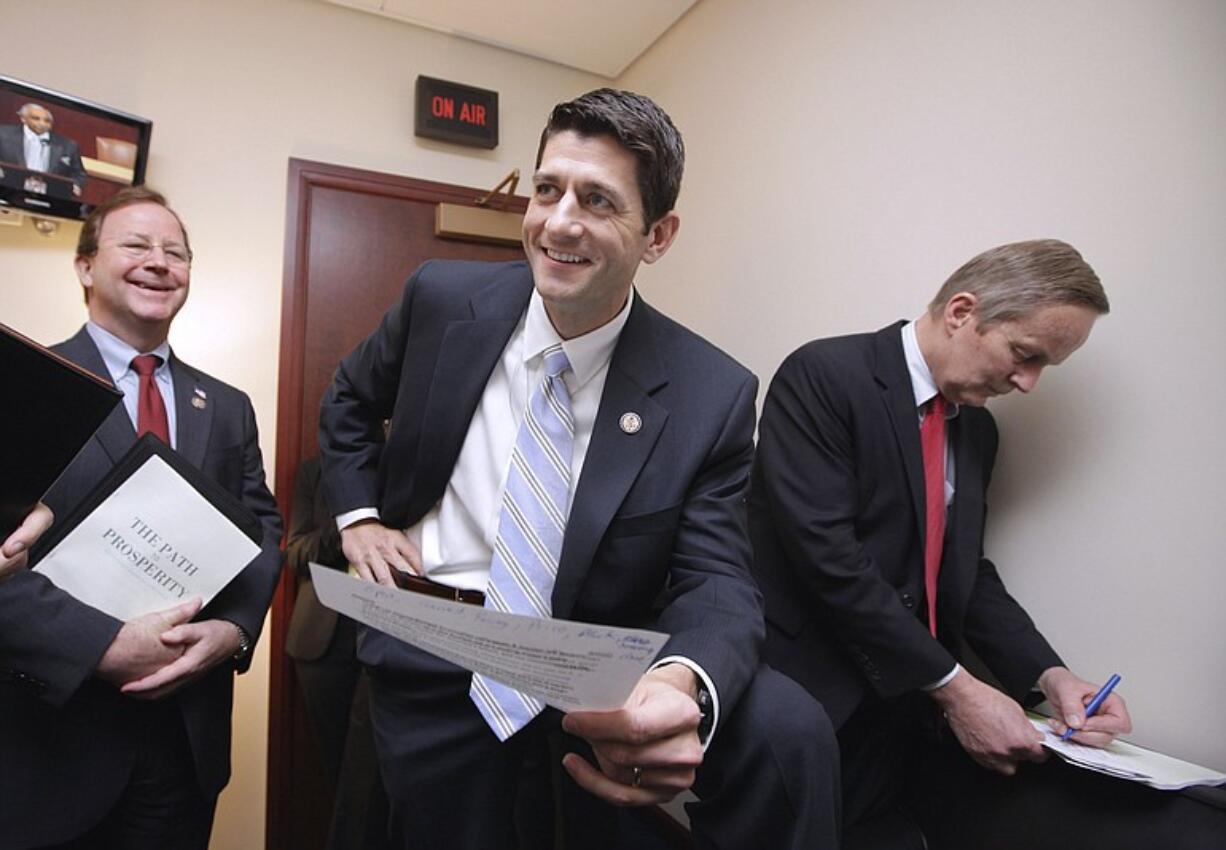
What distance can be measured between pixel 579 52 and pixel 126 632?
2.56m

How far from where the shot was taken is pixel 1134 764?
1.17 m

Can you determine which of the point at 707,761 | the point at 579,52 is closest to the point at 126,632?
→ the point at 707,761

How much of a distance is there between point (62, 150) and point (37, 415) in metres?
1.58

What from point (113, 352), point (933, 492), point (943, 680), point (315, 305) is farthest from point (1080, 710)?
point (315, 305)

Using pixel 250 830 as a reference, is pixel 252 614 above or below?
above

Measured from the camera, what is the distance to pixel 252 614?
1.36 m

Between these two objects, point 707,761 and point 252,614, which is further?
point 252,614

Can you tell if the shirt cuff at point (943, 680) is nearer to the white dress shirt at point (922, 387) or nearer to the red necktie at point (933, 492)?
the red necktie at point (933, 492)

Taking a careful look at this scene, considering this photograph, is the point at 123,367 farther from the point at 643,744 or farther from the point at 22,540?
the point at 643,744

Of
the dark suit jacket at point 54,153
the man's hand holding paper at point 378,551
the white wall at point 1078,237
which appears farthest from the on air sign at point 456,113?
the man's hand holding paper at point 378,551

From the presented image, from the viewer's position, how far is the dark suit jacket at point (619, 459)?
0.98 meters

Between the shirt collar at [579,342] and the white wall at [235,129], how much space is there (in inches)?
69.6

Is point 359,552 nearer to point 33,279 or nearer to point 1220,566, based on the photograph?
point 1220,566

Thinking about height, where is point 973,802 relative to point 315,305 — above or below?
below
